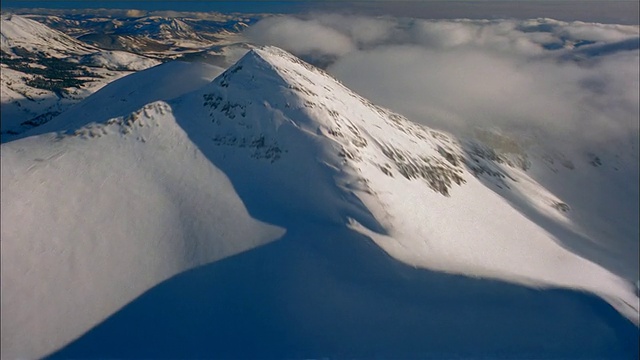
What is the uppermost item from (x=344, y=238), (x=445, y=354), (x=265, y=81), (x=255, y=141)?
(x=265, y=81)

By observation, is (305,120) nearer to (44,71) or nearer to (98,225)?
(98,225)

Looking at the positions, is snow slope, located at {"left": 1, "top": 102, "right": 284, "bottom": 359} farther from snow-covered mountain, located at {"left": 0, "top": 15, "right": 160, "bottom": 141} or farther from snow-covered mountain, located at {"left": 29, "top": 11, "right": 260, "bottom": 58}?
snow-covered mountain, located at {"left": 29, "top": 11, "right": 260, "bottom": 58}

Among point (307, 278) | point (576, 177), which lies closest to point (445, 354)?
point (307, 278)

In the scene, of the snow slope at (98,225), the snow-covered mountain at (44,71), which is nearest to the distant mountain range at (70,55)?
the snow-covered mountain at (44,71)

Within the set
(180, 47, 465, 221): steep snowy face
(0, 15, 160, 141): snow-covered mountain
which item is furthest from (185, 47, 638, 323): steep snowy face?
(0, 15, 160, 141): snow-covered mountain

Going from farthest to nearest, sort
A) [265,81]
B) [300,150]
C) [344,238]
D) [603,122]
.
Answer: [603,122] < [265,81] < [300,150] < [344,238]

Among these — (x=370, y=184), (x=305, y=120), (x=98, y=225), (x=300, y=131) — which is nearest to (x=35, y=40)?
(x=305, y=120)

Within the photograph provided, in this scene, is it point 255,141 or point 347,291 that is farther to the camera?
point 255,141

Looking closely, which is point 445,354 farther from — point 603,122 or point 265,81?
point 603,122
